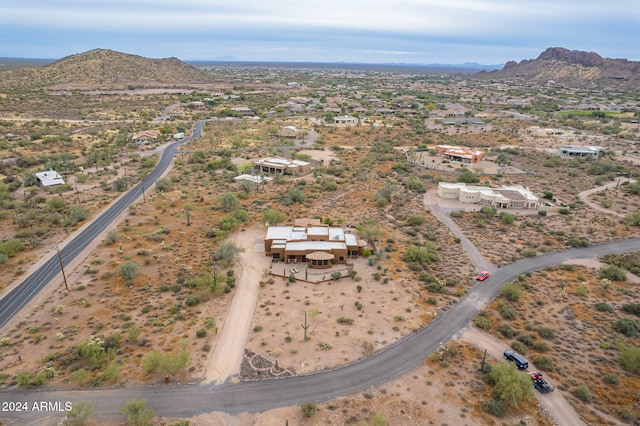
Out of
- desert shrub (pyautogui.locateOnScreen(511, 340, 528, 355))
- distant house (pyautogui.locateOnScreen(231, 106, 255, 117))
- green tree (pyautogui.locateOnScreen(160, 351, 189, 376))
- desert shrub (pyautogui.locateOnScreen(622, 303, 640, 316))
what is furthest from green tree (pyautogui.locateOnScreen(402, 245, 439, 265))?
distant house (pyautogui.locateOnScreen(231, 106, 255, 117))

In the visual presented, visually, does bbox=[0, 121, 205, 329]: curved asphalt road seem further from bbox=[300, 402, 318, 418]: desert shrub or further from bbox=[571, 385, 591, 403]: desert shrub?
bbox=[571, 385, 591, 403]: desert shrub

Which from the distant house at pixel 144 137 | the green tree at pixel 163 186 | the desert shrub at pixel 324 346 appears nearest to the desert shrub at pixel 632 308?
the desert shrub at pixel 324 346

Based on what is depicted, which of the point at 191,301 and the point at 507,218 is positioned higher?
the point at 507,218

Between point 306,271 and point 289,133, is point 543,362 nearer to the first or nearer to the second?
point 306,271

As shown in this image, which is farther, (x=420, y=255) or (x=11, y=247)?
(x=420, y=255)

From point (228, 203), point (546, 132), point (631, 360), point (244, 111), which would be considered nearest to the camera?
point (631, 360)

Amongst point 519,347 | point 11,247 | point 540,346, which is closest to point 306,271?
point 519,347
